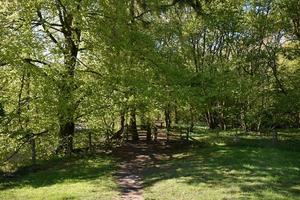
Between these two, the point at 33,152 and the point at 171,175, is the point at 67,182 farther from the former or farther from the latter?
the point at 33,152

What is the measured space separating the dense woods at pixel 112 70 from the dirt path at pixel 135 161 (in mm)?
2197

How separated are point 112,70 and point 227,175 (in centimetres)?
1308

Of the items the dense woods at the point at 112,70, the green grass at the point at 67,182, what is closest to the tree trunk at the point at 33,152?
the dense woods at the point at 112,70

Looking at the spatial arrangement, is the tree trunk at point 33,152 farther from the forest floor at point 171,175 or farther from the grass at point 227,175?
the grass at point 227,175

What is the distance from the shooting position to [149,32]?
34.2 m

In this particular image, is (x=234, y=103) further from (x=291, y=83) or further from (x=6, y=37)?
(x=6, y=37)

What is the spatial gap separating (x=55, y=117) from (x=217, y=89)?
12.6 m

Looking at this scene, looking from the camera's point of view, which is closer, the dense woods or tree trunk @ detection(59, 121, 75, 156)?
the dense woods

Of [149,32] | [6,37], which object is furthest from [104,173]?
[149,32]

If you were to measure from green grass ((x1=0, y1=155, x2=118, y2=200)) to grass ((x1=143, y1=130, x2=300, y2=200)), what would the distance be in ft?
6.44

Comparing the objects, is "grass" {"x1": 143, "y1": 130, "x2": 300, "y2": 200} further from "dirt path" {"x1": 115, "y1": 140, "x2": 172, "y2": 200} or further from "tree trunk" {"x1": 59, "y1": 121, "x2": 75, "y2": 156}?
"tree trunk" {"x1": 59, "y1": 121, "x2": 75, "y2": 156}

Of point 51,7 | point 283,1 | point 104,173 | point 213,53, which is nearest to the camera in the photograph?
point 104,173

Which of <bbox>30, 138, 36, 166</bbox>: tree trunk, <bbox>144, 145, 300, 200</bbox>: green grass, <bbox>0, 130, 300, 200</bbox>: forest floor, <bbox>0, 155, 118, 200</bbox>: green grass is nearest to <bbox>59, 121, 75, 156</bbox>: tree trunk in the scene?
<bbox>0, 130, 300, 200</bbox>: forest floor

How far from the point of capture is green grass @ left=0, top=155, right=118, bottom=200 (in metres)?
17.6
